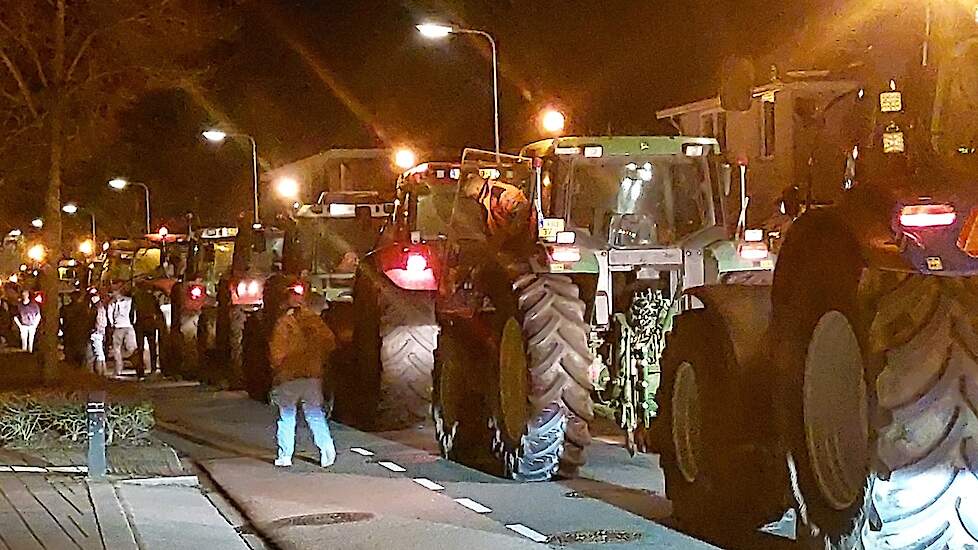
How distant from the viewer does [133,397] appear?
15.9 meters

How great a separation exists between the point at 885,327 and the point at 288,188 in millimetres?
22517

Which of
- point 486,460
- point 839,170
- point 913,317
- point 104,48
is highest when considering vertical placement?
point 104,48

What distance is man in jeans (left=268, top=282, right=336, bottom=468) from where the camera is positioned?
48.3 ft

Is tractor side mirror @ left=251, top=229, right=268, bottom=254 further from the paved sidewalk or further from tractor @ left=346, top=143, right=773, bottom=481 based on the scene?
the paved sidewalk

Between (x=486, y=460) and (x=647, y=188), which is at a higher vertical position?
(x=647, y=188)

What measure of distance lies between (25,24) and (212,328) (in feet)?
27.8

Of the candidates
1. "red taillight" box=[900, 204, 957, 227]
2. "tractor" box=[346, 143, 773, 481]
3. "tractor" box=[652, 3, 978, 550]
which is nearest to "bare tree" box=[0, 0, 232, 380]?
"tractor" box=[346, 143, 773, 481]

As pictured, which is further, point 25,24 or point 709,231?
point 25,24

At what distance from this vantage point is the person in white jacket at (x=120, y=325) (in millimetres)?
27420

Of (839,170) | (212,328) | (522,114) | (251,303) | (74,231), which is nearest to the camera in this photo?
(839,170)

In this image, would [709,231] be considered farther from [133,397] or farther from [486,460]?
[133,397]

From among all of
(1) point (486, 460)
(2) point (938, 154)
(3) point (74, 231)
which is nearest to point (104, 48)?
(1) point (486, 460)

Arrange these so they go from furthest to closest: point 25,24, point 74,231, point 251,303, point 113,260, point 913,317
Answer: point 74,231 → point 113,260 → point 251,303 → point 25,24 → point 913,317

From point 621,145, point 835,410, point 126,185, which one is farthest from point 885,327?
point 126,185
